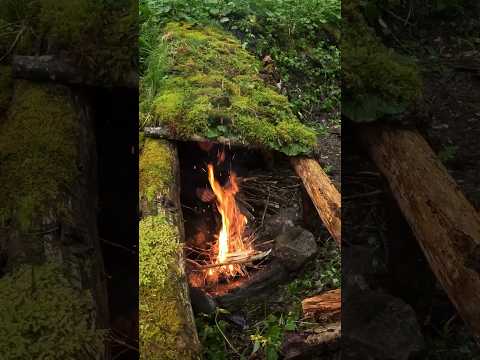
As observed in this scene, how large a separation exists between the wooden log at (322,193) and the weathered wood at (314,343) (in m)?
Answer: 0.35

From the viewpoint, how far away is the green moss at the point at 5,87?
230 cm

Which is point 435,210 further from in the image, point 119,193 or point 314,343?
point 119,193

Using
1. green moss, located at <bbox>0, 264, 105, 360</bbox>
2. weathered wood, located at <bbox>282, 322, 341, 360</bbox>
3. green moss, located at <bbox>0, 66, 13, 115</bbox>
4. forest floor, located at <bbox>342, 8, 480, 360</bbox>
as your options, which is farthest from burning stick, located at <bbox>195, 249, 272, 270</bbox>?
green moss, located at <bbox>0, 66, 13, 115</bbox>

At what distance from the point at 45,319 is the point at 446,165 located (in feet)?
6.50

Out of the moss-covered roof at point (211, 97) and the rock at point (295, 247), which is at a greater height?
the moss-covered roof at point (211, 97)

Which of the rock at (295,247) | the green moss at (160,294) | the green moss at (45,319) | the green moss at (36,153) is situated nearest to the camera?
the green moss at (45,319)

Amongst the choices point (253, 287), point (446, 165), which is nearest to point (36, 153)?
point (253, 287)

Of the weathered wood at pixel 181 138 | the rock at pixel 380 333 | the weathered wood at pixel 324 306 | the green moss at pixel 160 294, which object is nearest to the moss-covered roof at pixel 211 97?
the weathered wood at pixel 181 138

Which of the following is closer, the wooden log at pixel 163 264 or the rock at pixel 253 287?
the wooden log at pixel 163 264

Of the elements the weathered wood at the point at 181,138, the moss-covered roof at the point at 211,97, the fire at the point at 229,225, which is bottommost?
the fire at the point at 229,225

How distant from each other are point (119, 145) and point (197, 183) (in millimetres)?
650

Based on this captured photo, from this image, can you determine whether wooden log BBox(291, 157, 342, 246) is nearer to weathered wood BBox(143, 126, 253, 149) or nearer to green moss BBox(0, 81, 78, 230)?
weathered wood BBox(143, 126, 253, 149)

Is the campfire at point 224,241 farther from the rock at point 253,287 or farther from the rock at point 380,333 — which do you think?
the rock at point 380,333

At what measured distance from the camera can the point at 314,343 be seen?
166 centimetres
